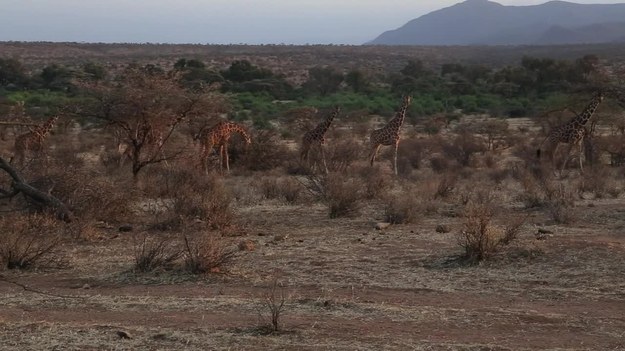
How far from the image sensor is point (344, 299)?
28.2ft

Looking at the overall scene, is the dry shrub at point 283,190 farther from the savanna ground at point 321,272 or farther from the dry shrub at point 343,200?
the dry shrub at point 343,200

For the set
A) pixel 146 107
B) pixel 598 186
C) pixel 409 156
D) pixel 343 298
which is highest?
pixel 146 107

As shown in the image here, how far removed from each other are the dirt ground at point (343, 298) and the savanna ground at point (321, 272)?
0.08ft

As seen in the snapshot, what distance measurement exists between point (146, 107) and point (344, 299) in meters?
9.03

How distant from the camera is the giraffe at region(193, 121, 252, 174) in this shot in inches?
792

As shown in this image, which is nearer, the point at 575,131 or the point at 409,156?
the point at 575,131

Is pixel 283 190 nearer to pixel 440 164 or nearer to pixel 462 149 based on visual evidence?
pixel 440 164

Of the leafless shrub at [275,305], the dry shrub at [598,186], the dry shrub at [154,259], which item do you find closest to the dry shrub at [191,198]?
the dry shrub at [154,259]

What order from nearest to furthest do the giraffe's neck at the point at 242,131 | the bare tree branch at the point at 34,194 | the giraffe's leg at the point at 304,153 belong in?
the bare tree branch at the point at 34,194 → the giraffe's neck at the point at 242,131 → the giraffe's leg at the point at 304,153

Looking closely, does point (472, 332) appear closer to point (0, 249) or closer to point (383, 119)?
point (0, 249)

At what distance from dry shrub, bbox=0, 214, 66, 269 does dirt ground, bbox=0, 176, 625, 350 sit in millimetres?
258

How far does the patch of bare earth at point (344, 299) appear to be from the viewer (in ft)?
23.9

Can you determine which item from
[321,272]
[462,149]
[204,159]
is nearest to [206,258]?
[321,272]

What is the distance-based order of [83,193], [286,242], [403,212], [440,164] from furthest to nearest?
[440,164] → [403,212] → [83,193] → [286,242]
